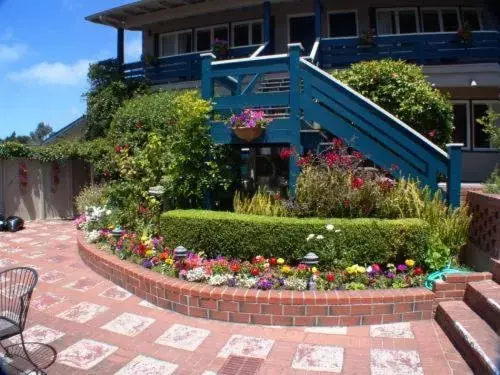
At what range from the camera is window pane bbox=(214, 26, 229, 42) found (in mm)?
15227

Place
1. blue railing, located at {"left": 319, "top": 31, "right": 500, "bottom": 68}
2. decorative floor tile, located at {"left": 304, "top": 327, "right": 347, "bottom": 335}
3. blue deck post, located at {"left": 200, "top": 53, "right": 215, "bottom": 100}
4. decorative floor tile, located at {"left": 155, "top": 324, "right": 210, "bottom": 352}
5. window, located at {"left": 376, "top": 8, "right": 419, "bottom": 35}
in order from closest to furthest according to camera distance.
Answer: decorative floor tile, located at {"left": 155, "top": 324, "right": 210, "bottom": 352} < decorative floor tile, located at {"left": 304, "top": 327, "right": 347, "bottom": 335} < blue deck post, located at {"left": 200, "top": 53, "right": 215, "bottom": 100} < blue railing, located at {"left": 319, "top": 31, "right": 500, "bottom": 68} < window, located at {"left": 376, "top": 8, "right": 419, "bottom": 35}

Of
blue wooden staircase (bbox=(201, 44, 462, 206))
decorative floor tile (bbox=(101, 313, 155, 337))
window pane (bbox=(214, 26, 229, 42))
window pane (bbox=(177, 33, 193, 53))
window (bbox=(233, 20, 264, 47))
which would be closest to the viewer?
decorative floor tile (bbox=(101, 313, 155, 337))

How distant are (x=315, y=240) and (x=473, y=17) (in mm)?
11443

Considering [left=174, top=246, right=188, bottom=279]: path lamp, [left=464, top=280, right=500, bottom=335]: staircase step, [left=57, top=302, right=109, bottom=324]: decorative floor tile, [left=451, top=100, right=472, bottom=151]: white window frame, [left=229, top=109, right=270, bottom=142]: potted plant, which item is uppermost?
[left=451, top=100, right=472, bottom=151]: white window frame

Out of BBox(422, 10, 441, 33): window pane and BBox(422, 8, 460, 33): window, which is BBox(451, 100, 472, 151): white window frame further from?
BBox(422, 10, 441, 33): window pane

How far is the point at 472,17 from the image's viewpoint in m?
13.6

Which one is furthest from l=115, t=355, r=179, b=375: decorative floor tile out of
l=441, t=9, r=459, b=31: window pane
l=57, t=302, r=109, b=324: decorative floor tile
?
l=441, t=9, r=459, b=31: window pane

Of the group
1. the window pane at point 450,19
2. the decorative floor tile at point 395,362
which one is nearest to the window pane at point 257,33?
the window pane at point 450,19

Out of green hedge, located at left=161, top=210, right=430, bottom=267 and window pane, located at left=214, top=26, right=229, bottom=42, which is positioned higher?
window pane, located at left=214, top=26, right=229, bottom=42

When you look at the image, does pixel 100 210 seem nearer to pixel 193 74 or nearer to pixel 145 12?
pixel 193 74

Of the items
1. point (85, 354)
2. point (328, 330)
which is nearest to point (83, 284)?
point (85, 354)

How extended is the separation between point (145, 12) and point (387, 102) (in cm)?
1001

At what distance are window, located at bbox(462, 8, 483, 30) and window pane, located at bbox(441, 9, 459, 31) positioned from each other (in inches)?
9.5

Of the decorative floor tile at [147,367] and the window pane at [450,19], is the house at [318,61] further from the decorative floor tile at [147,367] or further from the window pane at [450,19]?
the decorative floor tile at [147,367]
